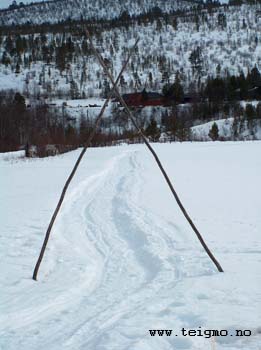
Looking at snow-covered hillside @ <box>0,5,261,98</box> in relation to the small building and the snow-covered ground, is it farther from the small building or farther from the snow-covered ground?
the snow-covered ground

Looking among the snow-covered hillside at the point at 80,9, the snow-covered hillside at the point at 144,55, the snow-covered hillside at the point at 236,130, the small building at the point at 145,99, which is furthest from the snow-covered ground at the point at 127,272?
the snow-covered hillside at the point at 80,9

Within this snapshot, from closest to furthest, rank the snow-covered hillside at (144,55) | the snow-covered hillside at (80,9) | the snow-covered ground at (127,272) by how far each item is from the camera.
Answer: the snow-covered ground at (127,272) < the snow-covered hillside at (144,55) < the snow-covered hillside at (80,9)

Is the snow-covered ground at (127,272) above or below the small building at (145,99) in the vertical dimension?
below

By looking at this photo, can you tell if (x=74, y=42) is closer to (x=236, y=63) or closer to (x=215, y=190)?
(x=236, y=63)

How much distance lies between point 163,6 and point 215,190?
518 ft

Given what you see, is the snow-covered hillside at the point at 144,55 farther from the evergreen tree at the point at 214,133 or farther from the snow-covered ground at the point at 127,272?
the snow-covered ground at the point at 127,272

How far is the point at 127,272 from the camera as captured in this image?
17.0ft

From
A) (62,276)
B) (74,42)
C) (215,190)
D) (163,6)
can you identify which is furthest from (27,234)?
(163,6)

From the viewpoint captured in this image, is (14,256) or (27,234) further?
(27,234)

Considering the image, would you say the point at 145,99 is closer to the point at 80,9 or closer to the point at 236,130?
the point at 236,130

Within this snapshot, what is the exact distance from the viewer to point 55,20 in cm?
14650

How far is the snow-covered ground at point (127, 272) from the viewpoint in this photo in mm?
3537

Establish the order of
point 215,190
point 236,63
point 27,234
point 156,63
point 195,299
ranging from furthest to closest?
point 156,63
point 236,63
point 215,190
point 27,234
point 195,299

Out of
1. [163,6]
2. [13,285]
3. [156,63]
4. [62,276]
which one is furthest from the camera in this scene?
[163,6]
